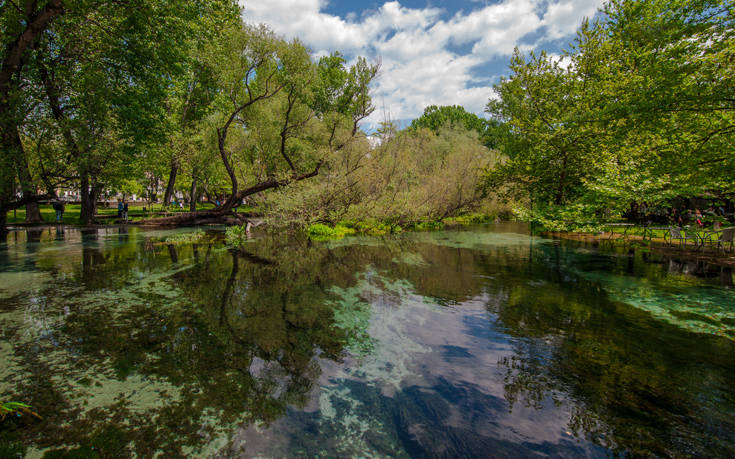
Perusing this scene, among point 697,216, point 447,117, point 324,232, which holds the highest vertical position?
point 447,117

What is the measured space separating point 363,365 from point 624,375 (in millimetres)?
3732

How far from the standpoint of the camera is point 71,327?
6.04 metres

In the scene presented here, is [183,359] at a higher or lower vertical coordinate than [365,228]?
lower

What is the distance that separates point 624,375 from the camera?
4.69 metres

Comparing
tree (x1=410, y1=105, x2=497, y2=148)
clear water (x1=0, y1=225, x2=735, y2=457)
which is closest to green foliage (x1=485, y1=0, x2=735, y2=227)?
clear water (x1=0, y1=225, x2=735, y2=457)

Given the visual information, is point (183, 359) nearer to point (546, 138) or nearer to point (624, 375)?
point (624, 375)

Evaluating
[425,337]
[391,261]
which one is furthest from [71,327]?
[391,261]

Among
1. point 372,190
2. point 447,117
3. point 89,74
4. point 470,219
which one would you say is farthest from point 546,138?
point 447,117

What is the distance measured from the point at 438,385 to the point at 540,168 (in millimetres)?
19703

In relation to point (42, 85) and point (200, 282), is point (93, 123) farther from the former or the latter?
point (200, 282)

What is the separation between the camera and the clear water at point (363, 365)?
3498mm

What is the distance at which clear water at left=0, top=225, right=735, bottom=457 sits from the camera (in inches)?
138

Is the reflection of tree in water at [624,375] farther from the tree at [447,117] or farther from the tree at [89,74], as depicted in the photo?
the tree at [447,117]

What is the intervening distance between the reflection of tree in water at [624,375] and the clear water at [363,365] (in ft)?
0.09
